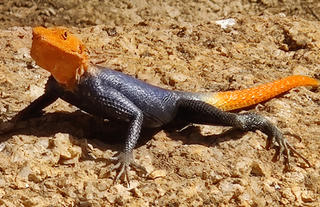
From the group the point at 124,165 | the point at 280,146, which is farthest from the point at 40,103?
the point at 280,146

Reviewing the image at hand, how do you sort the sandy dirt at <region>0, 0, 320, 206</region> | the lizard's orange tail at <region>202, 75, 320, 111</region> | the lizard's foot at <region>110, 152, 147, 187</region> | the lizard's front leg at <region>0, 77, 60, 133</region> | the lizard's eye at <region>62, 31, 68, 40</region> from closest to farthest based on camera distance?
the sandy dirt at <region>0, 0, 320, 206</region> → the lizard's foot at <region>110, 152, 147, 187</region> → the lizard's eye at <region>62, 31, 68, 40</region> → the lizard's front leg at <region>0, 77, 60, 133</region> → the lizard's orange tail at <region>202, 75, 320, 111</region>

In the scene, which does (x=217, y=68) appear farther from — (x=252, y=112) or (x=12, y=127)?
(x=12, y=127)

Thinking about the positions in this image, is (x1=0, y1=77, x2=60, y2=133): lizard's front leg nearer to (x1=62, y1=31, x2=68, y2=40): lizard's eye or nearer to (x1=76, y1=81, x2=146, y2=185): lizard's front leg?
(x1=76, y1=81, x2=146, y2=185): lizard's front leg

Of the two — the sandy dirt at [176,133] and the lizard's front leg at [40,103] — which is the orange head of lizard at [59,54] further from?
the sandy dirt at [176,133]

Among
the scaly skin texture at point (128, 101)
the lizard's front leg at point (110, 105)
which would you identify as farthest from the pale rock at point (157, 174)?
the lizard's front leg at point (110, 105)

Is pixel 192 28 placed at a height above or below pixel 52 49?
below

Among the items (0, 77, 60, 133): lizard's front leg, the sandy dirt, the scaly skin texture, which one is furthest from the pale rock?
(0, 77, 60, 133): lizard's front leg

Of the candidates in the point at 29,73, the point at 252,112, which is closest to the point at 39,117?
the point at 29,73
